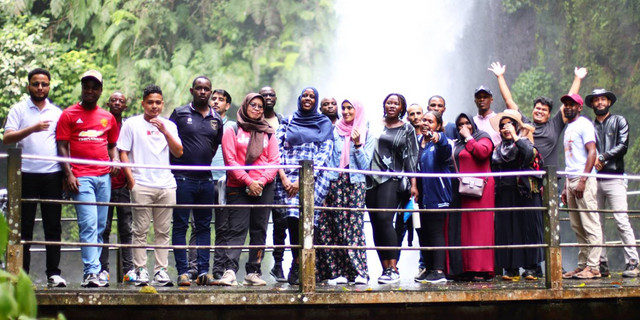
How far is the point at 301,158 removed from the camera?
6.42 m

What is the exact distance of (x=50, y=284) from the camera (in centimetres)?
568

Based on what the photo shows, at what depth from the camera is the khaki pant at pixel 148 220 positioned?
595 cm

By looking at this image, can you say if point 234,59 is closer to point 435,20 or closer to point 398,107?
point 435,20

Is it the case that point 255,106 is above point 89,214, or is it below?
above

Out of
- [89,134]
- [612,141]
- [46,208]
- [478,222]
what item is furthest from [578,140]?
[46,208]

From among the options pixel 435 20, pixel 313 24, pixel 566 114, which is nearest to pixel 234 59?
pixel 313 24

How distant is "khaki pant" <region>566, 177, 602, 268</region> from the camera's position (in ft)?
22.4

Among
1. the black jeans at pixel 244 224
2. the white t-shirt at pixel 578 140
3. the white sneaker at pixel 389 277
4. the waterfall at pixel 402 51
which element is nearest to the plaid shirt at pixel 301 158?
the black jeans at pixel 244 224

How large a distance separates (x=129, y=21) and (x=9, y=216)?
17349 millimetres

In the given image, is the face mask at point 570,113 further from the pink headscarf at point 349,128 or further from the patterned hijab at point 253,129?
the patterned hijab at point 253,129

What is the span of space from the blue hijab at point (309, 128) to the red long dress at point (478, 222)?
3.81 feet

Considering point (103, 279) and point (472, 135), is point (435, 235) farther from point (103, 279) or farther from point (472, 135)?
point (103, 279)

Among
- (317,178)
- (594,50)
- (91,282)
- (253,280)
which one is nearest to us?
(91,282)

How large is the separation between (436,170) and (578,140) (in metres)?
1.25
